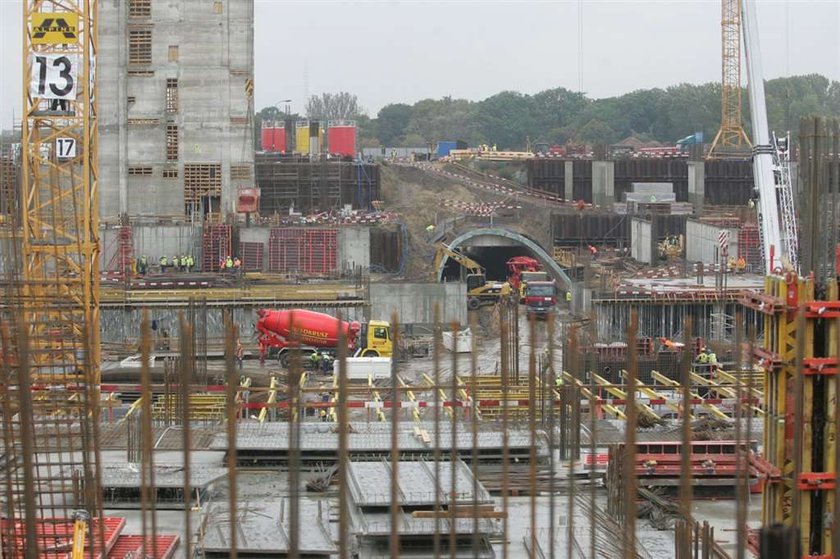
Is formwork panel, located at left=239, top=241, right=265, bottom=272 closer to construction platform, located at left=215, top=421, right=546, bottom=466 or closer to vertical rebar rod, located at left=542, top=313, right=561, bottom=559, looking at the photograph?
construction platform, located at left=215, top=421, right=546, bottom=466

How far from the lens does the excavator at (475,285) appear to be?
3706 centimetres

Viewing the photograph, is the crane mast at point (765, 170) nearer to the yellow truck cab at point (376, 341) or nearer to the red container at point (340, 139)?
the yellow truck cab at point (376, 341)

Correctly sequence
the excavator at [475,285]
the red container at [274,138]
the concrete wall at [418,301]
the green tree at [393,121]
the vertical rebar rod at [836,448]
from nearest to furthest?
the vertical rebar rod at [836,448] < the concrete wall at [418,301] < the excavator at [475,285] < the red container at [274,138] < the green tree at [393,121]

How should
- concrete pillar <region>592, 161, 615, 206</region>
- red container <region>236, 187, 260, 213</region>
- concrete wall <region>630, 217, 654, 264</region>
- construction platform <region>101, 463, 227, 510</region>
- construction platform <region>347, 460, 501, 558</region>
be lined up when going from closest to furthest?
construction platform <region>347, 460, 501, 558</region>
construction platform <region>101, 463, 227, 510</region>
red container <region>236, 187, 260, 213</region>
concrete wall <region>630, 217, 654, 264</region>
concrete pillar <region>592, 161, 615, 206</region>

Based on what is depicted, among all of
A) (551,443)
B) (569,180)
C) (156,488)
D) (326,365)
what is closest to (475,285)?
(326,365)

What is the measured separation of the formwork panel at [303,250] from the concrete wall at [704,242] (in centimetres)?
997

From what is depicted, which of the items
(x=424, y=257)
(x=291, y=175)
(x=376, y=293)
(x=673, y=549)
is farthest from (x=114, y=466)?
(x=291, y=175)

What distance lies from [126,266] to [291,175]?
12.2m

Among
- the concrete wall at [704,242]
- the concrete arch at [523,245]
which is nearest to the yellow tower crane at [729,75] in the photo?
the concrete wall at [704,242]

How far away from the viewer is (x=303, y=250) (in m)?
38.3

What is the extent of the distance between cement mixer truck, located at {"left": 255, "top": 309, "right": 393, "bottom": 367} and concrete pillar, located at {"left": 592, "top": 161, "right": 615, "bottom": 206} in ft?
70.9

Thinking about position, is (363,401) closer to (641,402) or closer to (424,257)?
(641,402)

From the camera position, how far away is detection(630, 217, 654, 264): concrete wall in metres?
42.3

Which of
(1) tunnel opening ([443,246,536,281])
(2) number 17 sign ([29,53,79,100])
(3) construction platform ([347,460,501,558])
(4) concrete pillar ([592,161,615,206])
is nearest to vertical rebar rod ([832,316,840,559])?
(3) construction platform ([347,460,501,558])
